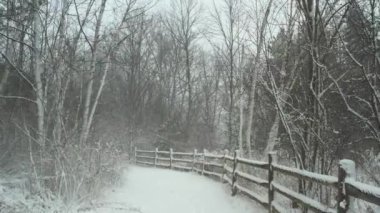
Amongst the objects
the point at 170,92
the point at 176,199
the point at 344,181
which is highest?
the point at 170,92

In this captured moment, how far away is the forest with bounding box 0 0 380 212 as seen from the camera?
669cm

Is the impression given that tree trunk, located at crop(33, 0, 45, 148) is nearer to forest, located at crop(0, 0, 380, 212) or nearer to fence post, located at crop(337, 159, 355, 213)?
forest, located at crop(0, 0, 380, 212)

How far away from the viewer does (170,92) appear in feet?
131

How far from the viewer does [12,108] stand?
15320 millimetres

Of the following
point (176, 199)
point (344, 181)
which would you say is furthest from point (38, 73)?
point (344, 181)

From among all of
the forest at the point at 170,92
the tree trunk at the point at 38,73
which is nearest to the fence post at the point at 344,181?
the forest at the point at 170,92

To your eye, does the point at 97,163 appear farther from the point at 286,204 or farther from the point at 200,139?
the point at 200,139

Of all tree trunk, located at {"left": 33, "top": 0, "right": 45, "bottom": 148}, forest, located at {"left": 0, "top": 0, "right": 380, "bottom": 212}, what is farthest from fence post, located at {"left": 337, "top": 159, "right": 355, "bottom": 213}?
tree trunk, located at {"left": 33, "top": 0, "right": 45, "bottom": 148}

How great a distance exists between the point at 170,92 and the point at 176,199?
2977 centimetres

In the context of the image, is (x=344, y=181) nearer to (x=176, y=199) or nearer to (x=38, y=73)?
(x=176, y=199)

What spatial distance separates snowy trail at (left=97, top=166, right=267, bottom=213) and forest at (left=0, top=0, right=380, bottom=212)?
0.73m

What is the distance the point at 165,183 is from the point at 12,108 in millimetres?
6128

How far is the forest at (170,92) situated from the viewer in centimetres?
669

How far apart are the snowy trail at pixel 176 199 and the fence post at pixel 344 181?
140 inches
